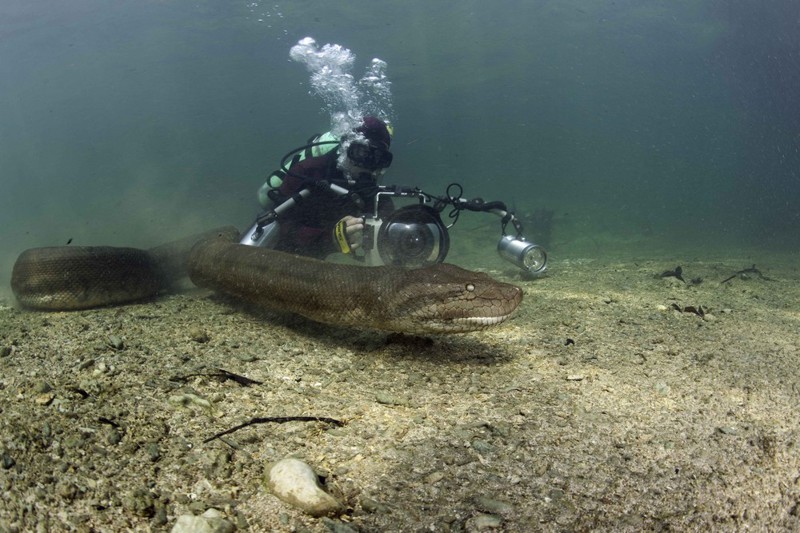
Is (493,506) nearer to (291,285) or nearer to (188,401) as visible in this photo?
(188,401)

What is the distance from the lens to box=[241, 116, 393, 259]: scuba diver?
568cm

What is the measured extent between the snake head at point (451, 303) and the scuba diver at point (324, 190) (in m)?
2.37

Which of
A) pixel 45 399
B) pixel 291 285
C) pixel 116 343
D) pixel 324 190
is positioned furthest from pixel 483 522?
pixel 324 190

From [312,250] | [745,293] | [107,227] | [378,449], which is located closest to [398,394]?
[378,449]

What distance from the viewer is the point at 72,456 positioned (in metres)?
1.47

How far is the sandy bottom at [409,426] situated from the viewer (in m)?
1.39

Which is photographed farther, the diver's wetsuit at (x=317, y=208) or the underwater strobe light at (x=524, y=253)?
the underwater strobe light at (x=524, y=253)

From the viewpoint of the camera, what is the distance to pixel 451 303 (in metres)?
2.76

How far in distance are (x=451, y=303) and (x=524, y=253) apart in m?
3.62

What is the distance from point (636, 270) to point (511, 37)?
35163 millimetres

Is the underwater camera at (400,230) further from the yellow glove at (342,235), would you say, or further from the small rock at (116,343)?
the small rock at (116,343)

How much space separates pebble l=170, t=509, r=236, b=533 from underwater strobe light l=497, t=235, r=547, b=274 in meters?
5.43

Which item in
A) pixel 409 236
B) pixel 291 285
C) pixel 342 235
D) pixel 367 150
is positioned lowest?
pixel 291 285

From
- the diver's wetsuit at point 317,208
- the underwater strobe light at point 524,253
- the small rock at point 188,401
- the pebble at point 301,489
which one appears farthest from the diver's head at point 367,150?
the pebble at point 301,489
